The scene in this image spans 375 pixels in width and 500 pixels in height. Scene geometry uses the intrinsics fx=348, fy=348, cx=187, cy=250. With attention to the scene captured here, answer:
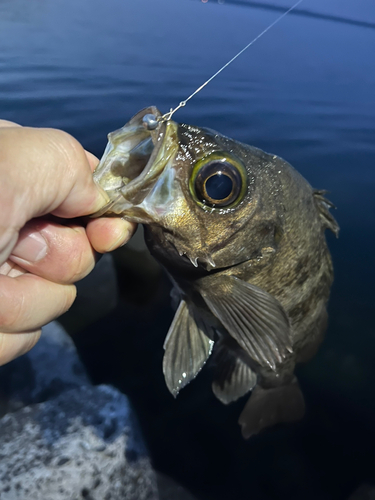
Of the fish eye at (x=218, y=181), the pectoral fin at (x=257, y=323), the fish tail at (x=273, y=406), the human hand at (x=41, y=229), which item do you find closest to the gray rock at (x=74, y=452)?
the fish tail at (x=273, y=406)

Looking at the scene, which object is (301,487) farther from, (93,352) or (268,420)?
(93,352)

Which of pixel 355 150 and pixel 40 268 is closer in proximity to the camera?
pixel 40 268

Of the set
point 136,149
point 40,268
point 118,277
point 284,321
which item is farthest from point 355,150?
point 40,268

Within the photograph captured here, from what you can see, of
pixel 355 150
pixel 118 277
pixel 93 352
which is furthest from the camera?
pixel 355 150

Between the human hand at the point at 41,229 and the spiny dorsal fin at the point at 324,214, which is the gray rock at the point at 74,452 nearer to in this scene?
the human hand at the point at 41,229

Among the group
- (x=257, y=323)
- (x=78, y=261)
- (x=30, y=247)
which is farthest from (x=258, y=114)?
(x=30, y=247)

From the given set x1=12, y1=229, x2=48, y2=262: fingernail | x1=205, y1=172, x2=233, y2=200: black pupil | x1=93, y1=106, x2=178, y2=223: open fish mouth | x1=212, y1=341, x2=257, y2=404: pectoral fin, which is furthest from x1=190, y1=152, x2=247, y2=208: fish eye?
x1=212, y1=341, x2=257, y2=404: pectoral fin

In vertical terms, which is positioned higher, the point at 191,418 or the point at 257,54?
the point at 257,54
